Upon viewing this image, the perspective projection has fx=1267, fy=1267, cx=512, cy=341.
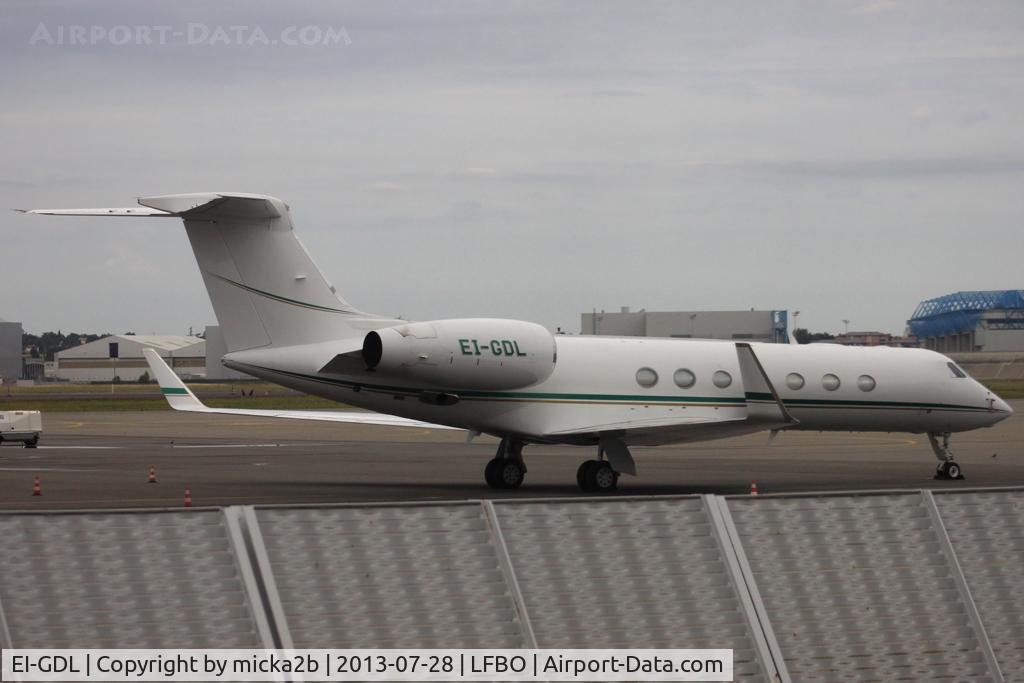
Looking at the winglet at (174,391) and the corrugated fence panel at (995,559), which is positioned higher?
the winglet at (174,391)

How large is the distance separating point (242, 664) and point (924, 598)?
3480 mm

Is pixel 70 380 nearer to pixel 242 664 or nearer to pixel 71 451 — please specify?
pixel 71 451

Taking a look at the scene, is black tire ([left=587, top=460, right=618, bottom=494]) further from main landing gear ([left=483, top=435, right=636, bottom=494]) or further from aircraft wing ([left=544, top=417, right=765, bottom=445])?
aircraft wing ([left=544, top=417, right=765, bottom=445])

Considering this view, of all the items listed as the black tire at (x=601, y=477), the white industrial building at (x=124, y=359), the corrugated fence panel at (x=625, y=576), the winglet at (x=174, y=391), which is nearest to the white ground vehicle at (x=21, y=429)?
the winglet at (x=174, y=391)

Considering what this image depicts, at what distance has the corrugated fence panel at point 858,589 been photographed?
20.8 ft

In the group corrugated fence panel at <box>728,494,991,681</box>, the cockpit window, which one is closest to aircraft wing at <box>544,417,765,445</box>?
the cockpit window

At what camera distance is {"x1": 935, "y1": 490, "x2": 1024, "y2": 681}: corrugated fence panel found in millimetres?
6637

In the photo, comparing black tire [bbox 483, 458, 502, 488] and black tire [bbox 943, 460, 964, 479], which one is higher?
black tire [bbox 483, 458, 502, 488]

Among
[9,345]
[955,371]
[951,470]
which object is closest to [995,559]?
[951,470]

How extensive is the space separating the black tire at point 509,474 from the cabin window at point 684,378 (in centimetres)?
320

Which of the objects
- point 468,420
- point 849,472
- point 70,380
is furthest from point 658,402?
point 70,380

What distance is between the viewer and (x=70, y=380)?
484ft

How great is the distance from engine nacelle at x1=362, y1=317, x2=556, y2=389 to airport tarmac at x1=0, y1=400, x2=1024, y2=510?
1968mm

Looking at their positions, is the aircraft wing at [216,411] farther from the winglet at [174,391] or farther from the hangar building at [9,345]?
the hangar building at [9,345]
